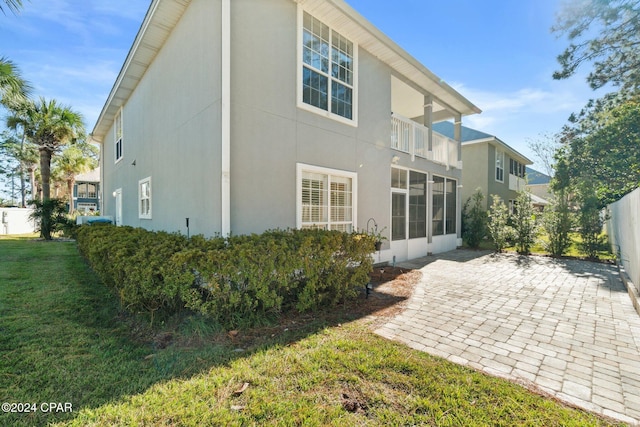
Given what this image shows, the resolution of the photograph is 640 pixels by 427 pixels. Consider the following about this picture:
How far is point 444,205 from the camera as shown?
12.3 m

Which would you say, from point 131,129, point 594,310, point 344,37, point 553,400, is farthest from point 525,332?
point 131,129

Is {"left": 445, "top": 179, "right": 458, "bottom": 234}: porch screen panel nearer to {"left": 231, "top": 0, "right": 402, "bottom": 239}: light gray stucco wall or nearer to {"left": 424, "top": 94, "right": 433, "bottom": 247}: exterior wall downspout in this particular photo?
{"left": 424, "top": 94, "right": 433, "bottom": 247}: exterior wall downspout

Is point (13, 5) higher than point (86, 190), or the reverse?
point (13, 5)

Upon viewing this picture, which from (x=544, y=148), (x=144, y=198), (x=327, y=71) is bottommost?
(x=144, y=198)

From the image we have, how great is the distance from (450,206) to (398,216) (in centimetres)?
438

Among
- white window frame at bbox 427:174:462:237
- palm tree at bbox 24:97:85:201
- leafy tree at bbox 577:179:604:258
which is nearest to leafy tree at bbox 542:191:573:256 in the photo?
leafy tree at bbox 577:179:604:258

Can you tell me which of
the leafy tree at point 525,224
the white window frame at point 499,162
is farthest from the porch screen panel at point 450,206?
the white window frame at point 499,162

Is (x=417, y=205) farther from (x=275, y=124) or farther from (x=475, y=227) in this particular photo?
(x=275, y=124)

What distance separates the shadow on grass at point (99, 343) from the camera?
2.61 m

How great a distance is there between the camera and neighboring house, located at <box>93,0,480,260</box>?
5.65 meters

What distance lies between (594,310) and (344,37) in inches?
316

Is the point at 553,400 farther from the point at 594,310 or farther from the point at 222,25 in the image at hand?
the point at 222,25

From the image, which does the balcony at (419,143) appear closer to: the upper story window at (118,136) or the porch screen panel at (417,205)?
the porch screen panel at (417,205)

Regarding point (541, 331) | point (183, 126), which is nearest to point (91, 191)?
point (183, 126)
